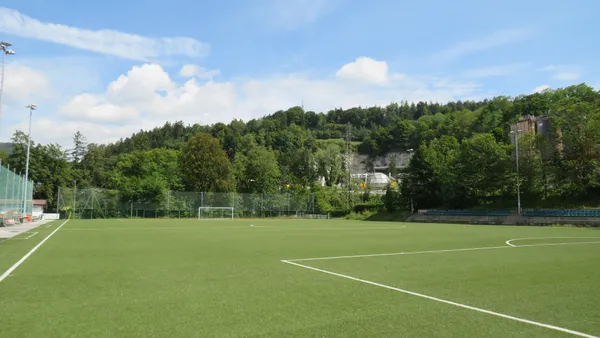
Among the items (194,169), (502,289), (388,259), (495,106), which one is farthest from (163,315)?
(495,106)

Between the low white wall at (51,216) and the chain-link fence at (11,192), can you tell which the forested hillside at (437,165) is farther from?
the chain-link fence at (11,192)

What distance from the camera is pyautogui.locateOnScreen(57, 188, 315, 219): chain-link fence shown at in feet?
180

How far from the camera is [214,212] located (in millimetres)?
58969

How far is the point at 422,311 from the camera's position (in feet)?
19.2

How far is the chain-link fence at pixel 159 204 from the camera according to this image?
54.9 metres

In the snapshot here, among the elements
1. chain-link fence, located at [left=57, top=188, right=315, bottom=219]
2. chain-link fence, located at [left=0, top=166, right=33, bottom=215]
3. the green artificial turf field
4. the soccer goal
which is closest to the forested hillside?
chain-link fence, located at [left=57, top=188, right=315, bottom=219]

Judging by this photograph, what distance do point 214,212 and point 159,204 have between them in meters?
7.55

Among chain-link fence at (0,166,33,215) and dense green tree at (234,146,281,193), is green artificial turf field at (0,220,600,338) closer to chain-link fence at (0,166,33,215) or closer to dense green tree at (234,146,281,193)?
chain-link fence at (0,166,33,215)

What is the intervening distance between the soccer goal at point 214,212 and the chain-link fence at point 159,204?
0.59 meters

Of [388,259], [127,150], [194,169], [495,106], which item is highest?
[495,106]

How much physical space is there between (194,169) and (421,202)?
37.8 m

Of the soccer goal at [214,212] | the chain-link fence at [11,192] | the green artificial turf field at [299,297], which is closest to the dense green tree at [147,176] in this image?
the soccer goal at [214,212]

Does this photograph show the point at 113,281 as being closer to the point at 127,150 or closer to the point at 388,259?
the point at 388,259

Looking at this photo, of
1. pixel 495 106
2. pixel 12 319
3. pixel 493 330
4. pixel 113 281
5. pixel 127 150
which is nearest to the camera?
pixel 493 330
